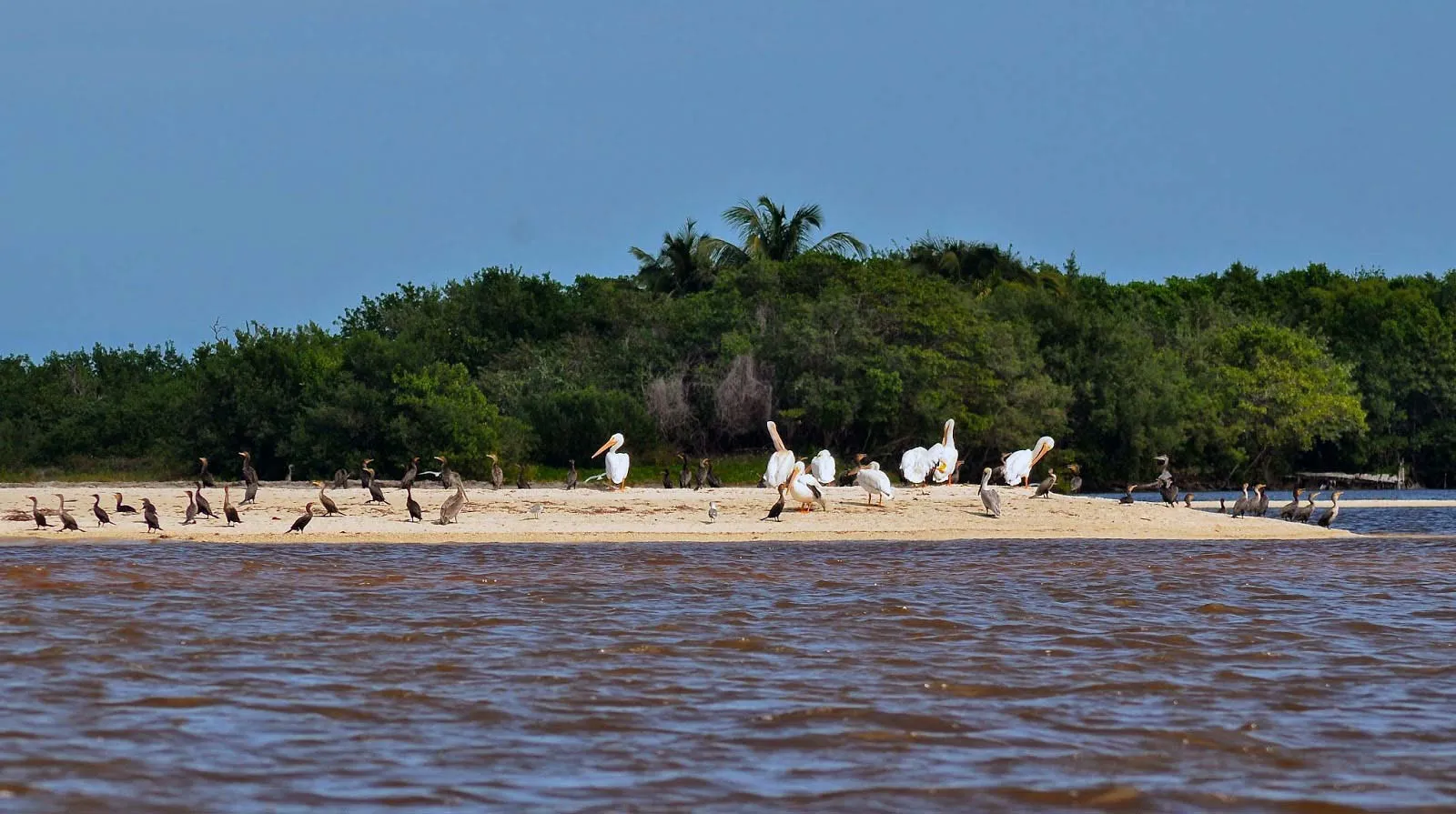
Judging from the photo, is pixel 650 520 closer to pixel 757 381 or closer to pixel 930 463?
pixel 930 463

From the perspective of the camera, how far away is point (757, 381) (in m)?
41.5

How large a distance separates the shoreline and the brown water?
17.1 ft

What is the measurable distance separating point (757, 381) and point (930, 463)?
12551 millimetres

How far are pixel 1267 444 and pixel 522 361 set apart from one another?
22.1m

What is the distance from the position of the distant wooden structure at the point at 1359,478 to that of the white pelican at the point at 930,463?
24.0 meters

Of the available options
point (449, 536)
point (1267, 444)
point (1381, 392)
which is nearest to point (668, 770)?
point (449, 536)

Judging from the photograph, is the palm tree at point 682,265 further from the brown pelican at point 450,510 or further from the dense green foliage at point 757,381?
the brown pelican at point 450,510

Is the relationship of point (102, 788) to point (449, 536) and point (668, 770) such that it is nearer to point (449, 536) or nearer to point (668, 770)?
point (668, 770)

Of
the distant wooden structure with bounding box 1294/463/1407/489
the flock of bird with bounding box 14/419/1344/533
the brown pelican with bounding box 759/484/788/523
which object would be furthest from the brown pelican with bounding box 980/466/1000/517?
the distant wooden structure with bounding box 1294/463/1407/489

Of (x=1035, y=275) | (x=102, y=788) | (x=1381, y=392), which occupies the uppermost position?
(x=1035, y=275)

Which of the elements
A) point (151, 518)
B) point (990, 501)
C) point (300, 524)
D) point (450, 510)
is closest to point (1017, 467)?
point (990, 501)

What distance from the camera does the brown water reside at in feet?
21.6

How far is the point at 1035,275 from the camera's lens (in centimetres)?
5781

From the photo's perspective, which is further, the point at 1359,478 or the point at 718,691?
the point at 1359,478
